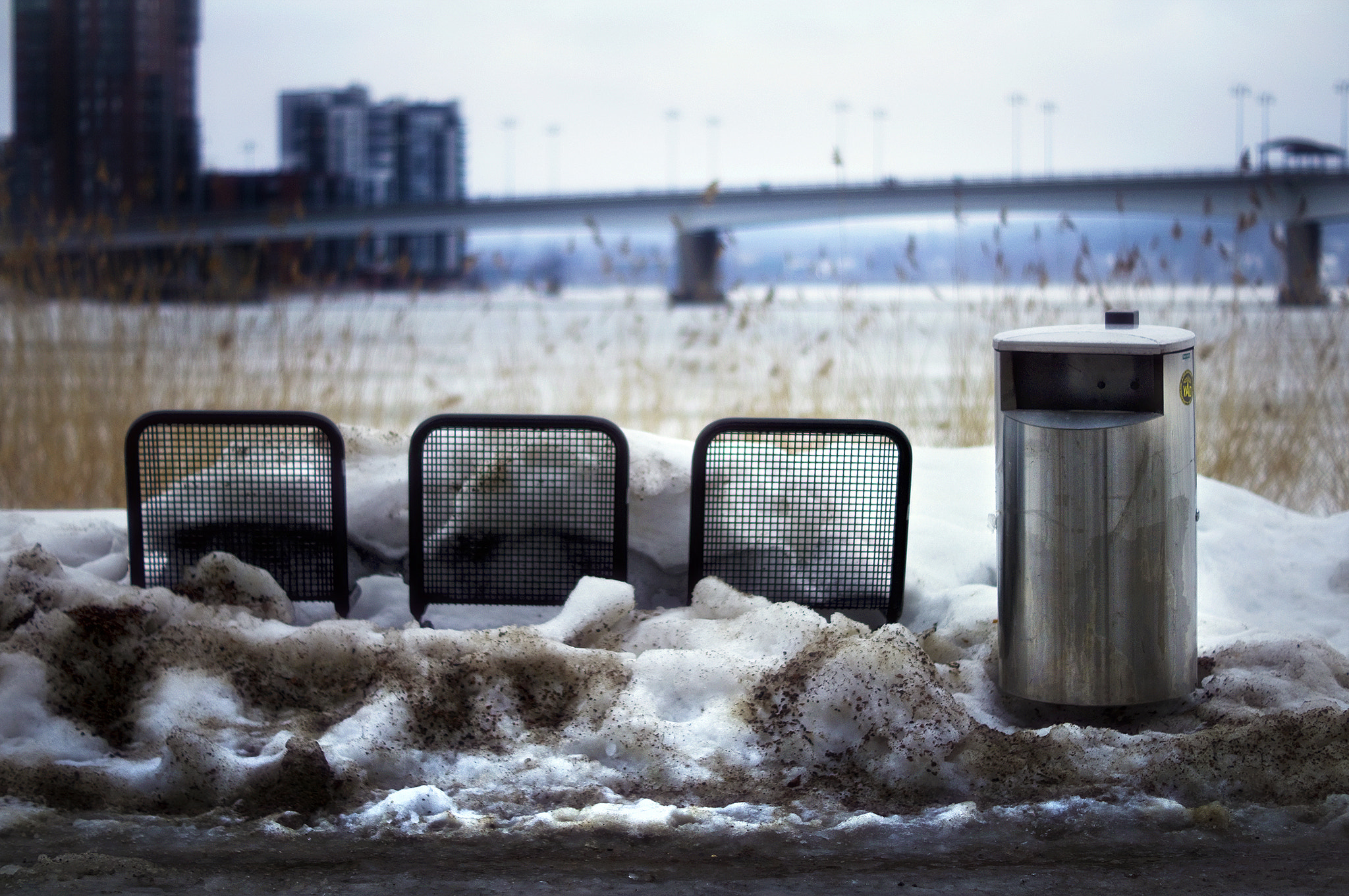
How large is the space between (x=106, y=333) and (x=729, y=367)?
4.30 meters

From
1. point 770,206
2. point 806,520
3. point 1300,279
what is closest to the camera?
point 806,520

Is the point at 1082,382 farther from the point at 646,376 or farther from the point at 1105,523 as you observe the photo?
the point at 646,376

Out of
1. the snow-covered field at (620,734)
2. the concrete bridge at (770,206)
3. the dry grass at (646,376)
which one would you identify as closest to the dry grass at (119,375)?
the dry grass at (646,376)

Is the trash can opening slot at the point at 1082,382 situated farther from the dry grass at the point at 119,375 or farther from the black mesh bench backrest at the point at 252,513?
the dry grass at the point at 119,375

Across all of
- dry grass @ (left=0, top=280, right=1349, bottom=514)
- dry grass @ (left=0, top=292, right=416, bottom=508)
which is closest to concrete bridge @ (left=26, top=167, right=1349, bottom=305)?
dry grass @ (left=0, top=280, right=1349, bottom=514)

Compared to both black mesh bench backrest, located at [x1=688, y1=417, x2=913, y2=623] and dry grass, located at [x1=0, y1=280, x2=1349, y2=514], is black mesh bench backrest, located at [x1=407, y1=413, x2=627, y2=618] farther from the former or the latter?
dry grass, located at [x1=0, y1=280, x2=1349, y2=514]

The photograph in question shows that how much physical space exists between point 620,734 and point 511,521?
1202 mm

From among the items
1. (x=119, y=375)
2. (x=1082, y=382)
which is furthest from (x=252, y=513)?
(x=119, y=375)

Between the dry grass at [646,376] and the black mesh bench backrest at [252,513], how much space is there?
2.78m

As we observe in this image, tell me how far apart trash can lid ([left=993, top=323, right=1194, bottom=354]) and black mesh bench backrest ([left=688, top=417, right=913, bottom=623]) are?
A: 0.88 metres

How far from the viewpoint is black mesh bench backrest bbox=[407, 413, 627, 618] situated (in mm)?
4098

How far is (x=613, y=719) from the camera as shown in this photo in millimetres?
3193

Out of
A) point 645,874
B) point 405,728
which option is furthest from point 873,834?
point 405,728

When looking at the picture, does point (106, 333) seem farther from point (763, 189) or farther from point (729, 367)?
point (763, 189)
